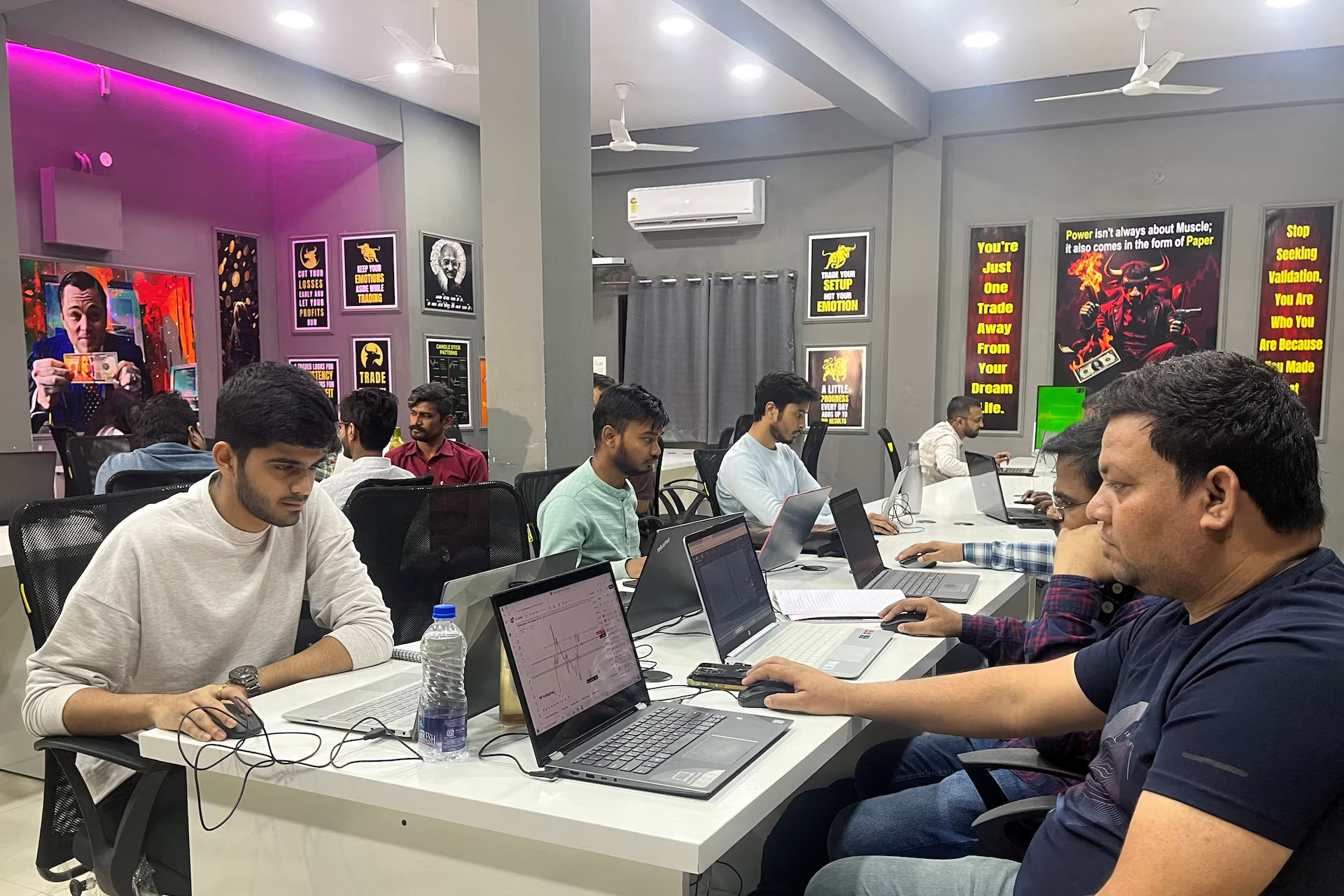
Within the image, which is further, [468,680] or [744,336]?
[744,336]

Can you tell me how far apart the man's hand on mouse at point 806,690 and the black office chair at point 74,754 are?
1.01m

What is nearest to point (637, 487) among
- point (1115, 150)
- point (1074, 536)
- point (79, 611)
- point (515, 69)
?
point (515, 69)

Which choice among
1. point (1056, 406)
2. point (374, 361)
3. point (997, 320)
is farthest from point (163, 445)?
point (1056, 406)

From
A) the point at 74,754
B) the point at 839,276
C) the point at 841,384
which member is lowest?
the point at 74,754

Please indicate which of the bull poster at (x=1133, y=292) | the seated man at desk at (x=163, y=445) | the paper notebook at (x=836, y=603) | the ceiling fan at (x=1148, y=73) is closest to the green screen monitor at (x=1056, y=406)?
the bull poster at (x=1133, y=292)

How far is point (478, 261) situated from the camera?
7.77m

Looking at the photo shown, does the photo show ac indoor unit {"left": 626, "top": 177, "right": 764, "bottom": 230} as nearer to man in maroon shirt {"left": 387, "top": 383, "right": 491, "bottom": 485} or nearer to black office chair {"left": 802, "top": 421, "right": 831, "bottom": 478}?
black office chair {"left": 802, "top": 421, "right": 831, "bottom": 478}

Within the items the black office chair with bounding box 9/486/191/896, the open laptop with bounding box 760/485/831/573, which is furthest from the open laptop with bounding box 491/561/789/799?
the open laptop with bounding box 760/485/831/573

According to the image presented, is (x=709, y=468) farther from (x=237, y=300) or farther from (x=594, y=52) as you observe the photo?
(x=237, y=300)

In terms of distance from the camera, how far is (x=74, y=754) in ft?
5.49

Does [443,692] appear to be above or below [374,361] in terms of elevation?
below

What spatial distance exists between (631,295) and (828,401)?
6.30 ft

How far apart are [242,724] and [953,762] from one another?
1.46 metres

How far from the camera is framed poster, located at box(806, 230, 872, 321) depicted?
7.54 meters
